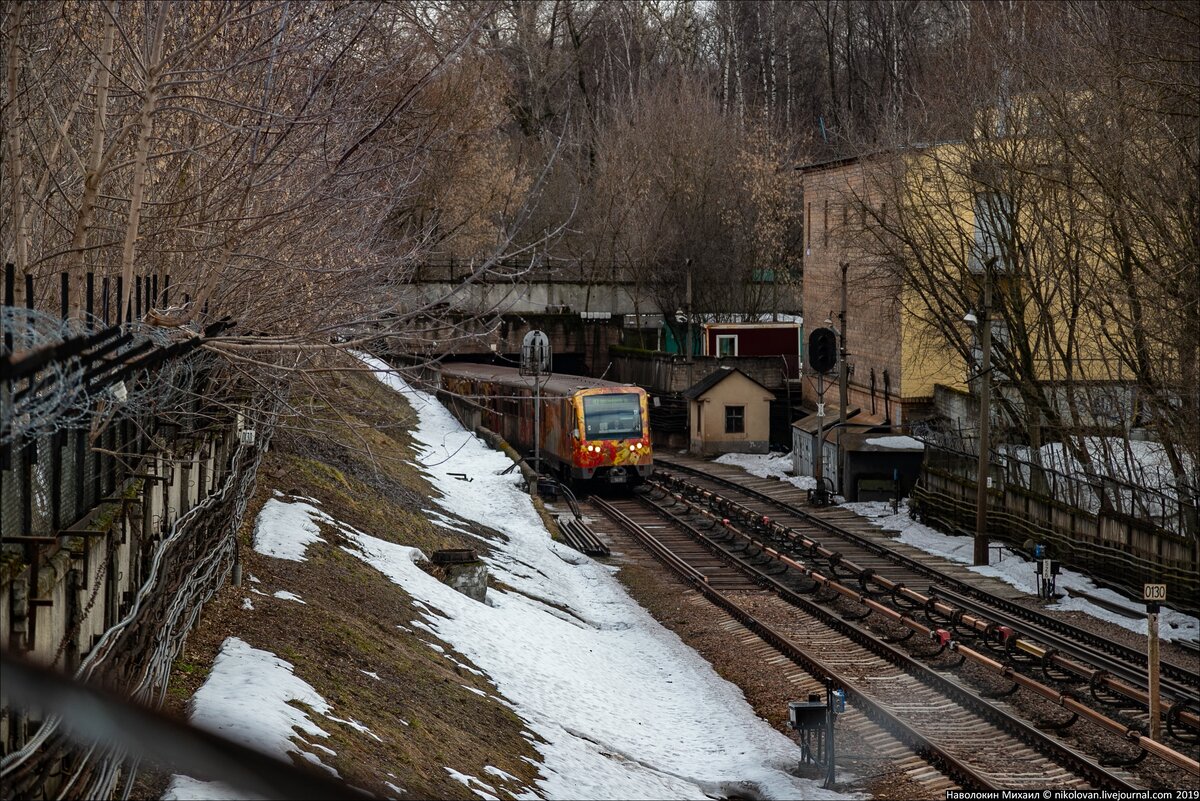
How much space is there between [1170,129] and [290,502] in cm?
1671

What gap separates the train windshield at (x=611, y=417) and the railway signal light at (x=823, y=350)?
719 centimetres

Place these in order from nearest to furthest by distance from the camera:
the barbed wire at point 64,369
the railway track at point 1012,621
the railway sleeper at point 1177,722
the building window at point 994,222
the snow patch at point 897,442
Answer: the barbed wire at point 64,369
the railway sleeper at point 1177,722
the railway track at point 1012,621
the building window at point 994,222
the snow patch at point 897,442

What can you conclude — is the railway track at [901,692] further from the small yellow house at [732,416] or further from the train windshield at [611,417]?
the small yellow house at [732,416]

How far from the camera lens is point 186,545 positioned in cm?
953

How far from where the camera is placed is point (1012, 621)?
1917cm

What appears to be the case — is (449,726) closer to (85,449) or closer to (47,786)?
(85,449)

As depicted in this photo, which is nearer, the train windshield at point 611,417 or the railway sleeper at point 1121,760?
the railway sleeper at point 1121,760

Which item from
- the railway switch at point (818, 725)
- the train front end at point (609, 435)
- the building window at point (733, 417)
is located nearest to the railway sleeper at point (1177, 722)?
the railway switch at point (818, 725)

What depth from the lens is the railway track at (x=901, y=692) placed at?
40.2 feet

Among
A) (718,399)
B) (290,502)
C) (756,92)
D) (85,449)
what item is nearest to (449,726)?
(85,449)

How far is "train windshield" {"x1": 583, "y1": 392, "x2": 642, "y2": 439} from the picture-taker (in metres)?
33.7

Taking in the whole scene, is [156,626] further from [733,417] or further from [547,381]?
[733,417]

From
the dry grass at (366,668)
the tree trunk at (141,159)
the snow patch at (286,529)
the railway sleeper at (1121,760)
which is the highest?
the tree trunk at (141,159)

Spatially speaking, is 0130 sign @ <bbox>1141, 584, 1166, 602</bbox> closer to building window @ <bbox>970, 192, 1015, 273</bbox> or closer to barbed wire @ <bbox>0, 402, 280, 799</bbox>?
barbed wire @ <bbox>0, 402, 280, 799</bbox>
